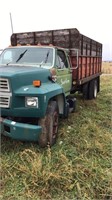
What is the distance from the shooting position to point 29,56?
6.50 meters

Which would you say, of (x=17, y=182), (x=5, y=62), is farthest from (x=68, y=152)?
(x=5, y=62)

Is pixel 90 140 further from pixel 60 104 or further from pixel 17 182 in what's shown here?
pixel 17 182

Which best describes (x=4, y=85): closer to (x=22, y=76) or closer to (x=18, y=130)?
(x=22, y=76)

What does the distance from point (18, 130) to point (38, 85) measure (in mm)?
883

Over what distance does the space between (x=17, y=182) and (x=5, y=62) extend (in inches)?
123

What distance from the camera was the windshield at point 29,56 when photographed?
20.8ft

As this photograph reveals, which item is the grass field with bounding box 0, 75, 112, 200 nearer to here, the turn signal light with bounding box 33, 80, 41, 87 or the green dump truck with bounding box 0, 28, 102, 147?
the green dump truck with bounding box 0, 28, 102, 147

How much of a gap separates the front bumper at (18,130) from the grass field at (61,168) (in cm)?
27

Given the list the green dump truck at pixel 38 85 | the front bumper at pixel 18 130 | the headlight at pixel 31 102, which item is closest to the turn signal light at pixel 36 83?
the green dump truck at pixel 38 85

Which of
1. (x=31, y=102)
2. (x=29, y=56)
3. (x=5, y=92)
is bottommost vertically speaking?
(x=31, y=102)

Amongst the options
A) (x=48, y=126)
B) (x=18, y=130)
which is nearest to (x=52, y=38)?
(x=48, y=126)

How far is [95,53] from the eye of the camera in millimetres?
11531

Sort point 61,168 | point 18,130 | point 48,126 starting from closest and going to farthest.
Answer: point 61,168 < point 18,130 < point 48,126

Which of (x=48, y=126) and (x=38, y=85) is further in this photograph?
(x=48, y=126)
